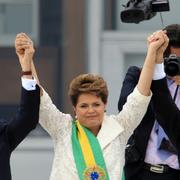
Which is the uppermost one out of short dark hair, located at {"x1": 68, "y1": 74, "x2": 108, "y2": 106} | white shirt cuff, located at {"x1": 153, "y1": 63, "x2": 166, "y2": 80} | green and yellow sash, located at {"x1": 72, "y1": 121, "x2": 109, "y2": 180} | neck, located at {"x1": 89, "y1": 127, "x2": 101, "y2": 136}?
white shirt cuff, located at {"x1": 153, "y1": 63, "x2": 166, "y2": 80}

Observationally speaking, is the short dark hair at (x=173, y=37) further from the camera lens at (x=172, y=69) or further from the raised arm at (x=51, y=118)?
the raised arm at (x=51, y=118)

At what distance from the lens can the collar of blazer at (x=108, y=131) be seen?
179 inches

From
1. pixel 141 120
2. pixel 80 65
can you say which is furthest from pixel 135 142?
pixel 80 65

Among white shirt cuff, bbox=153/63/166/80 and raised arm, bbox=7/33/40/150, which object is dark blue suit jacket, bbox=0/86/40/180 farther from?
white shirt cuff, bbox=153/63/166/80

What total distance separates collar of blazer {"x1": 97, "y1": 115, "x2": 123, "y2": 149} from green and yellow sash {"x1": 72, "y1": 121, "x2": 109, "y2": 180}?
1.2 inches

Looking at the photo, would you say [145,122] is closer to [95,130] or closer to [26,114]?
[95,130]

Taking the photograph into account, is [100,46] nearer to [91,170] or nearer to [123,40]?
[123,40]

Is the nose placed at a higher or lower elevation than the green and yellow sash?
higher

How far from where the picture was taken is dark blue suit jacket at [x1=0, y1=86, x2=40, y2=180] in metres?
4.38

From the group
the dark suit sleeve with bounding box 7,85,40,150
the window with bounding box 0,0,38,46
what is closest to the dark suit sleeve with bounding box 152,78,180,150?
the dark suit sleeve with bounding box 7,85,40,150

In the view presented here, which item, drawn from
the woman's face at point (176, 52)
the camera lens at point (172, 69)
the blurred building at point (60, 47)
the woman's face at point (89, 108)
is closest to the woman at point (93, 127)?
the woman's face at point (89, 108)

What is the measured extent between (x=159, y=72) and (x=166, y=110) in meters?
0.20

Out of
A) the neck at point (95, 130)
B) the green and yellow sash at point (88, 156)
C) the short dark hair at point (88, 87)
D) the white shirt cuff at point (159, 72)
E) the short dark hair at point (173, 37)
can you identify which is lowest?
the green and yellow sash at point (88, 156)

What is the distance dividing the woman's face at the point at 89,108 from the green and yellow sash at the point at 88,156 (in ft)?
0.16
